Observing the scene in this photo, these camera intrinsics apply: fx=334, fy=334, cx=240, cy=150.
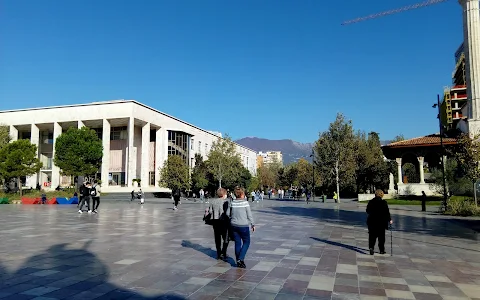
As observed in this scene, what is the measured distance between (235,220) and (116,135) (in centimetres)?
5996

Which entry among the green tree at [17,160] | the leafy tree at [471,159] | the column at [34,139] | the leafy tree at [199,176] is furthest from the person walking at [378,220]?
the column at [34,139]

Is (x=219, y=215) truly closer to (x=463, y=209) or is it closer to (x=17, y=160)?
(x=463, y=209)

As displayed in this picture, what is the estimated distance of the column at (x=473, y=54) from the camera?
35.6 metres

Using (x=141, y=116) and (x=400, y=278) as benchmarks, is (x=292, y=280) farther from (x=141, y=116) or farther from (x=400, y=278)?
(x=141, y=116)

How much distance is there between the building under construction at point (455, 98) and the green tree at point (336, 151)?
1649 inches

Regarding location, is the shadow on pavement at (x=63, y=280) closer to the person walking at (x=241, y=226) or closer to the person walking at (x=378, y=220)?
the person walking at (x=241, y=226)

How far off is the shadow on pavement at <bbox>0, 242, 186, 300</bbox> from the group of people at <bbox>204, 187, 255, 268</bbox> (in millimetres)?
2185

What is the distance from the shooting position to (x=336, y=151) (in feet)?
129

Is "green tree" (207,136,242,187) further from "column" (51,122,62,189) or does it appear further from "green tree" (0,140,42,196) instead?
"column" (51,122,62,189)

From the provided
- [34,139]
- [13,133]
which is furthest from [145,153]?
[13,133]

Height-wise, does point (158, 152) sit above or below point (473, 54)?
below

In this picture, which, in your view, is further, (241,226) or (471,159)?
(471,159)

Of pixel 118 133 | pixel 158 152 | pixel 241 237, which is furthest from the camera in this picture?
pixel 158 152

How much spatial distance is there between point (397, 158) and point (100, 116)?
46.3 metres
